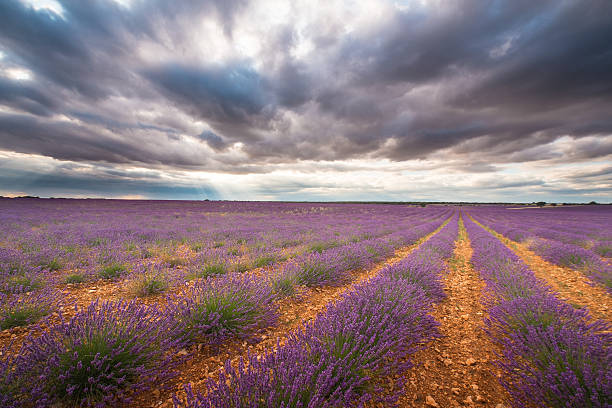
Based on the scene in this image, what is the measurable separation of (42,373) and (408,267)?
4982 millimetres

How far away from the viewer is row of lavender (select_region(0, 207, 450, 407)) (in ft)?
5.32

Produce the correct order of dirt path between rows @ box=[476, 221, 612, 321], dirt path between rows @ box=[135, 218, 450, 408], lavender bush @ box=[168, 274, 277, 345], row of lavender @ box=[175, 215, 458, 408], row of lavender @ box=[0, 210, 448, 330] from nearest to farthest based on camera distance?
row of lavender @ box=[175, 215, 458, 408] → dirt path between rows @ box=[135, 218, 450, 408] → lavender bush @ box=[168, 274, 277, 345] → row of lavender @ box=[0, 210, 448, 330] → dirt path between rows @ box=[476, 221, 612, 321]

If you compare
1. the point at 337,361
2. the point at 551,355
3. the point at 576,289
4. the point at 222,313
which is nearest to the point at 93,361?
the point at 222,313

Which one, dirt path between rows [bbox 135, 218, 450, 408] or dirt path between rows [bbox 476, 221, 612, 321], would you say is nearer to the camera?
dirt path between rows [bbox 135, 218, 450, 408]

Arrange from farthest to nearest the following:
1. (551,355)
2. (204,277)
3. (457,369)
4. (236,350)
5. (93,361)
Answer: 1. (204,277)
2. (236,350)
3. (457,369)
4. (551,355)
5. (93,361)

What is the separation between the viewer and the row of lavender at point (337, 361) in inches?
59.6

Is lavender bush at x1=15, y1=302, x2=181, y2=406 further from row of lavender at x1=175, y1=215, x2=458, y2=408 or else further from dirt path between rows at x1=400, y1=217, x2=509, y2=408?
dirt path between rows at x1=400, y1=217, x2=509, y2=408

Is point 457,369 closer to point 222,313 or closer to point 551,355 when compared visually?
point 551,355

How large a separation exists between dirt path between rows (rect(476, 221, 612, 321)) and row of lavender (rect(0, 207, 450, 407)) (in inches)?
181

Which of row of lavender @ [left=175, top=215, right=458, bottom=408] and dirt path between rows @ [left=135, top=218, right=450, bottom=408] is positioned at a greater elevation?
row of lavender @ [left=175, top=215, right=458, bottom=408]

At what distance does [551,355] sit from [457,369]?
81cm

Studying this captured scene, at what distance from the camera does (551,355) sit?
6.66ft

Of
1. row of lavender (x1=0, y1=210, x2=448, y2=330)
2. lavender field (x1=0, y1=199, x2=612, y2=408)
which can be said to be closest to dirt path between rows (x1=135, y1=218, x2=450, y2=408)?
lavender field (x1=0, y1=199, x2=612, y2=408)

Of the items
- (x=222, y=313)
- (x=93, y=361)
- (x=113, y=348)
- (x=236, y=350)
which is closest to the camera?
(x=93, y=361)
